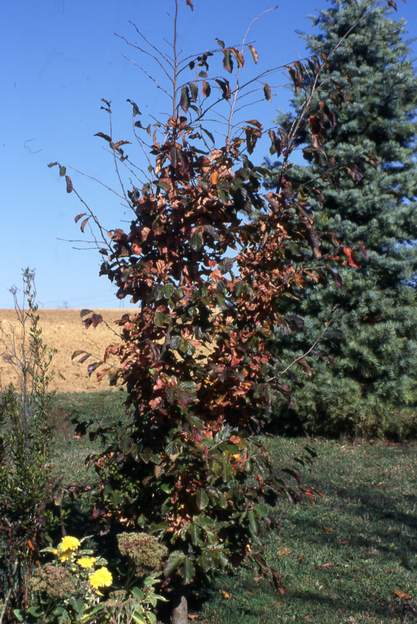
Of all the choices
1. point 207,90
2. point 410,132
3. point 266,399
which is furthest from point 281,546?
point 410,132

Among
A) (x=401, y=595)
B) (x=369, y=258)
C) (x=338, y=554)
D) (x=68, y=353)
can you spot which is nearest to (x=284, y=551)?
(x=338, y=554)

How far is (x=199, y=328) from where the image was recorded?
3.95 meters

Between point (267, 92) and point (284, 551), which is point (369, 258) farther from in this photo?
point (267, 92)

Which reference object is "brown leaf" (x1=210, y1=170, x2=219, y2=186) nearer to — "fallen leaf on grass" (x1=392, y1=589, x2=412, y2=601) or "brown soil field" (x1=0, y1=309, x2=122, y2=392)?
"fallen leaf on grass" (x1=392, y1=589, x2=412, y2=601)

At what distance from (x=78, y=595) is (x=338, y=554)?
2.73m

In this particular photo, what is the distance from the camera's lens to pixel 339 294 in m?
10.7

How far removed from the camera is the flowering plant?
342cm

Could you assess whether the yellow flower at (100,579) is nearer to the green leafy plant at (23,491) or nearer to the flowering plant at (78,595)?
the flowering plant at (78,595)

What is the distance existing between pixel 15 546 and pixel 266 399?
1395 millimetres

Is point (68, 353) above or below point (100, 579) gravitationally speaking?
above

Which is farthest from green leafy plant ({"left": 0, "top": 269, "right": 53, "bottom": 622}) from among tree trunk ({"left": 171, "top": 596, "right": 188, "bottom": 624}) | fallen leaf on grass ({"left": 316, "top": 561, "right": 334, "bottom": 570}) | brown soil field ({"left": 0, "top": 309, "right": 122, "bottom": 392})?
brown soil field ({"left": 0, "top": 309, "right": 122, "bottom": 392})

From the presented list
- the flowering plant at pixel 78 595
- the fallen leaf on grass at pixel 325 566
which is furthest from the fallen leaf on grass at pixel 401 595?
the flowering plant at pixel 78 595

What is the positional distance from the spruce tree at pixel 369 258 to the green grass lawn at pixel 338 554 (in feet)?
4.51

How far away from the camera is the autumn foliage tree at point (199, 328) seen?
3.90m
